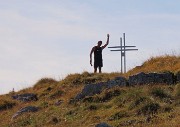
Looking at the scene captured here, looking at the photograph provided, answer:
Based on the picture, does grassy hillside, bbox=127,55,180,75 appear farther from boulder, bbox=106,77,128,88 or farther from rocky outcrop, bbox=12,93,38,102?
rocky outcrop, bbox=12,93,38,102

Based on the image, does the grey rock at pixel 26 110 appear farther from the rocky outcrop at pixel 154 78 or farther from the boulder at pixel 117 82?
the rocky outcrop at pixel 154 78

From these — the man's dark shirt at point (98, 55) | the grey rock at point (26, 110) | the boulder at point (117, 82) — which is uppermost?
the man's dark shirt at point (98, 55)

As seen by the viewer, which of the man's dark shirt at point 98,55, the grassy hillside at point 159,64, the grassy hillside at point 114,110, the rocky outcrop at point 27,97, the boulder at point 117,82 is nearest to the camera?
the grassy hillside at point 114,110

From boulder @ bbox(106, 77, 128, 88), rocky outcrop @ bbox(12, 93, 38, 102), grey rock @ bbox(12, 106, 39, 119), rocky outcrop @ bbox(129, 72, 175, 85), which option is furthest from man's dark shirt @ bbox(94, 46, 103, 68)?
rocky outcrop @ bbox(129, 72, 175, 85)

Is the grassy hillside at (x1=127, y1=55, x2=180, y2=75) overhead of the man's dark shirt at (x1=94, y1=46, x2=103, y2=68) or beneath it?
beneath

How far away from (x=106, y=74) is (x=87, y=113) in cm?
729

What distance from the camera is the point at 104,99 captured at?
17938mm

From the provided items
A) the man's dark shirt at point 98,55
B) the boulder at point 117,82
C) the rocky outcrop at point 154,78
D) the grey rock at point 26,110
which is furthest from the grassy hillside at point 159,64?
the grey rock at point 26,110

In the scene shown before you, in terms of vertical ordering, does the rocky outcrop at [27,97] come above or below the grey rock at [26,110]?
above

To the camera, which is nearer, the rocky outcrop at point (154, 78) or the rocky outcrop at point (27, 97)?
the rocky outcrop at point (154, 78)

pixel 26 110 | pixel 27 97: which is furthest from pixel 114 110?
pixel 27 97

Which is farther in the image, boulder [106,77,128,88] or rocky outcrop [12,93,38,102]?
rocky outcrop [12,93,38,102]

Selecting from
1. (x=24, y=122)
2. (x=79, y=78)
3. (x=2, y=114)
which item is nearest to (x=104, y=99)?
(x=24, y=122)

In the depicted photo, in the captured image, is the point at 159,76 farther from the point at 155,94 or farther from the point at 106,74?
the point at 106,74
